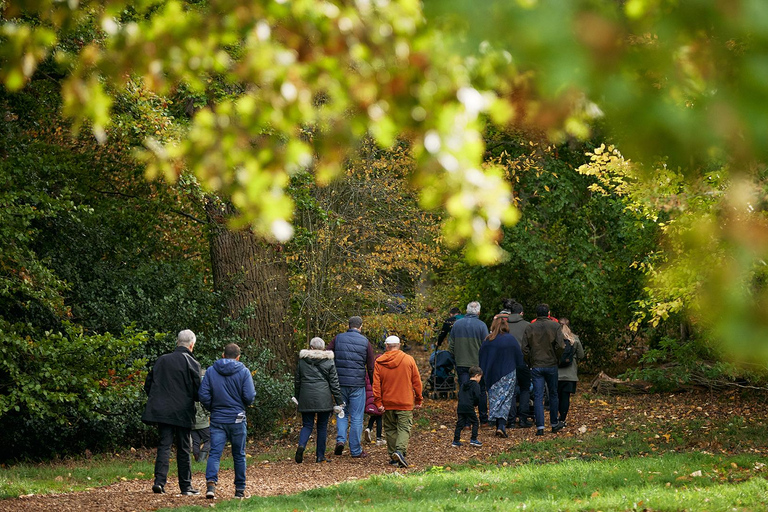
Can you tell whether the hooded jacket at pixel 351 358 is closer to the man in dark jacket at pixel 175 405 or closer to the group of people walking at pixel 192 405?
the group of people walking at pixel 192 405

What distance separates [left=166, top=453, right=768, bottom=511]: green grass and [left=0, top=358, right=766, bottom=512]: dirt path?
3.56ft

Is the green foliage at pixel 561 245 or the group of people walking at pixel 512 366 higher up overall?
the green foliage at pixel 561 245

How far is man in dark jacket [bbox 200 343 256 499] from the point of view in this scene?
10219mm

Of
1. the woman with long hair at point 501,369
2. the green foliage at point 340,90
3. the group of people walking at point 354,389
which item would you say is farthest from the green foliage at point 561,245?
the green foliage at point 340,90

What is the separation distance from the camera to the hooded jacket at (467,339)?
605 inches

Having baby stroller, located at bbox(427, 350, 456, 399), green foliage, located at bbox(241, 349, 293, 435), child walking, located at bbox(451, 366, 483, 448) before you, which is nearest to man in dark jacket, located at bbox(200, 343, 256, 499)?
child walking, located at bbox(451, 366, 483, 448)

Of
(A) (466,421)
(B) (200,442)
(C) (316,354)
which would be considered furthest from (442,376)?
(B) (200,442)

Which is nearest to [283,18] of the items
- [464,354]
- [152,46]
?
[152,46]

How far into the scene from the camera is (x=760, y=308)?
3.21 m

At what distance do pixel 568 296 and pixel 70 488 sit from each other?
469 inches

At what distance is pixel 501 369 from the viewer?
14742 millimetres

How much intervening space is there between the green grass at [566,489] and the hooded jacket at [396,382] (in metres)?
1.14

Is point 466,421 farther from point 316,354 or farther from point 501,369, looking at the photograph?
point 316,354

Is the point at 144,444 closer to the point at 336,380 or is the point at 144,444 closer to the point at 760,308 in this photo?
the point at 336,380
